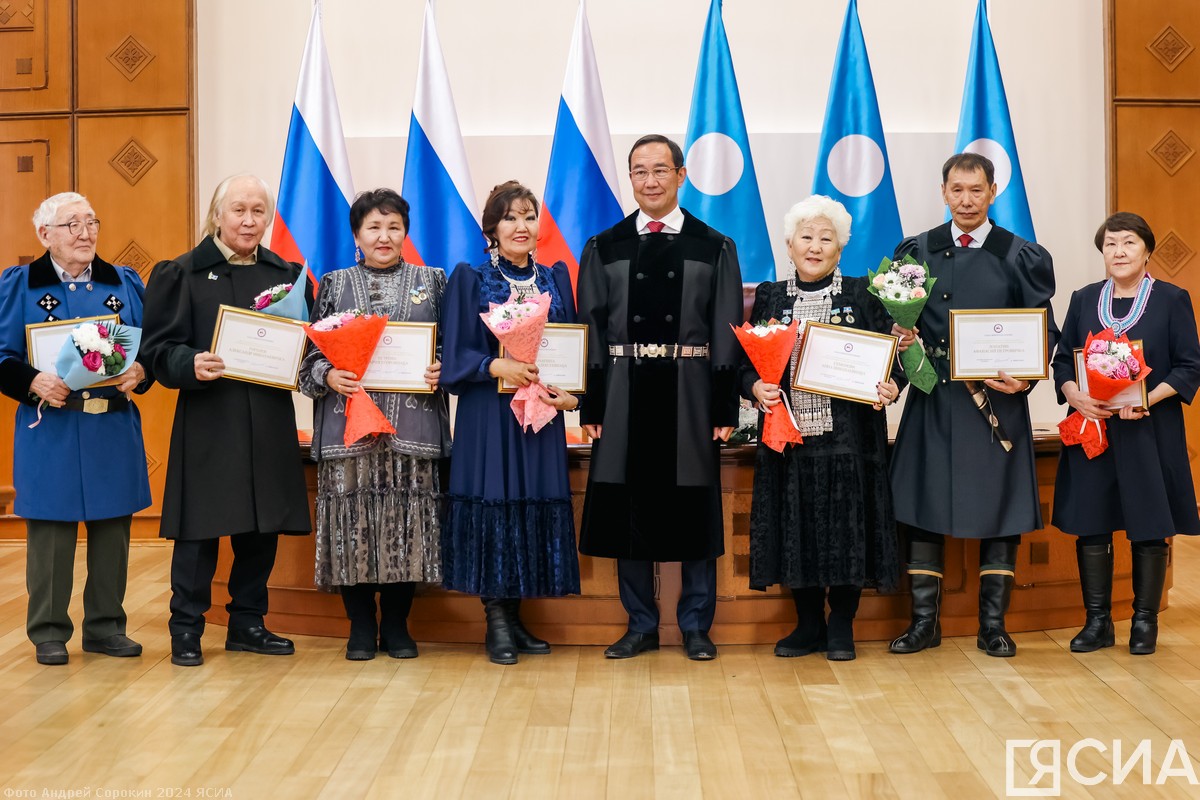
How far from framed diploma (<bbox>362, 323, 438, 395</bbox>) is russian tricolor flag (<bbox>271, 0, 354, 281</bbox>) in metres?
2.35

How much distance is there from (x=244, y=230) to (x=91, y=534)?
1.16 metres

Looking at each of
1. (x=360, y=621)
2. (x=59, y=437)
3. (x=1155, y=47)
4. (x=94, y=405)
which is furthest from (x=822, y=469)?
(x=1155, y=47)

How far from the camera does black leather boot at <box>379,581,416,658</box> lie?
148 inches

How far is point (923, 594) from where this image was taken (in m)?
3.80

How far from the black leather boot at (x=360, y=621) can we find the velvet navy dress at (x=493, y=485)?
1.02 feet

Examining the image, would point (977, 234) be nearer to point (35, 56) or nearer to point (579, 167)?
point (579, 167)

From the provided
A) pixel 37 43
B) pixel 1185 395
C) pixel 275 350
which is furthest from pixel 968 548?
pixel 37 43

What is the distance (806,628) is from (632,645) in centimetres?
59

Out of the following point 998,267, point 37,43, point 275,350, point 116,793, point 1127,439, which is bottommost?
point 116,793

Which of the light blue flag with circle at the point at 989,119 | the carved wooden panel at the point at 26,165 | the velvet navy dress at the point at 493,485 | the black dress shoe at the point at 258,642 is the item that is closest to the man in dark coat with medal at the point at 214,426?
the black dress shoe at the point at 258,642

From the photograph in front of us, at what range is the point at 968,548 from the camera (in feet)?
13.2

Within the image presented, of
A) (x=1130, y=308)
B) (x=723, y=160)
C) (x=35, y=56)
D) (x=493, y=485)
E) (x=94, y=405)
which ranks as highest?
(x=35, y=56)

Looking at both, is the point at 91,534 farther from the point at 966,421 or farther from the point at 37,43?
the point at 37,43

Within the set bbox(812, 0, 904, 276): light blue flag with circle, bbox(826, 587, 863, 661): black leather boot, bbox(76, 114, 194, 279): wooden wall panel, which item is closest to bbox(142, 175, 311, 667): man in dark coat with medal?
bbox(826, 587, 863, 661): black leather boot
